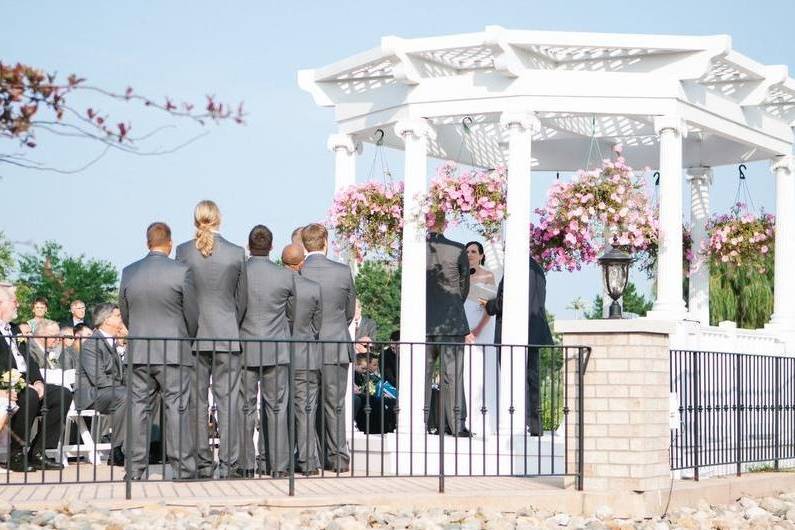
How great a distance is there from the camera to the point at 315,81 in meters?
15.6

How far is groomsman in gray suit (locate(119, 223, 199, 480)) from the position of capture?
10469 mm

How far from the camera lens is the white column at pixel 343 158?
51.1ft

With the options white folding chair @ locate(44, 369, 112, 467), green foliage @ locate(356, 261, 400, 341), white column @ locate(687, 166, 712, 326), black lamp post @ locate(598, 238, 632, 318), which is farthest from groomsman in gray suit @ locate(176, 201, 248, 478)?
green foliage @ locate(356, 261, 400, 341)

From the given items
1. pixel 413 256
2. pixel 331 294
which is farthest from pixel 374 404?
pixel 331 294

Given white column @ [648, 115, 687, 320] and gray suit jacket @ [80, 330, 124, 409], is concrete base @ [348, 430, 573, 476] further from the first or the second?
gray suit jacket @ [80, 330, 124, 409]

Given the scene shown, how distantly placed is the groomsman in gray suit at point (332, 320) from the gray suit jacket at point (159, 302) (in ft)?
4.76

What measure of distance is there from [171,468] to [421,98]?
4906mm

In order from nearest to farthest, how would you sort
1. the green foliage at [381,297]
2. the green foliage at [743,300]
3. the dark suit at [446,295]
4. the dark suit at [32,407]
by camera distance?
the dark suit at [32,407], the dark suit at [446,295], the green foliage at [743,300], the green foliage at [381,297]

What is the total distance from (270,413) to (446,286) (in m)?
3.65

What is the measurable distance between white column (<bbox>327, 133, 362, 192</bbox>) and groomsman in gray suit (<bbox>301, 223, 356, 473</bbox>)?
369cm

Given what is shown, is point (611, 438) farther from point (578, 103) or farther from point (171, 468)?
point (578, 103)

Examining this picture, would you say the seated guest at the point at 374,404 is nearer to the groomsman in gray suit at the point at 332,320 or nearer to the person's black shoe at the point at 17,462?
the groomsman in gray suit at the point at 332,320

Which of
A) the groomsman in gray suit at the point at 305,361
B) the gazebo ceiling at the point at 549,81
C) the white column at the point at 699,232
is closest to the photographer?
the groomsman in gray suit at the point at 305,361

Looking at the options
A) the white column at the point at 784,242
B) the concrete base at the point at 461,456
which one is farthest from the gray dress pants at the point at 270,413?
the white column at the point at 784,242
